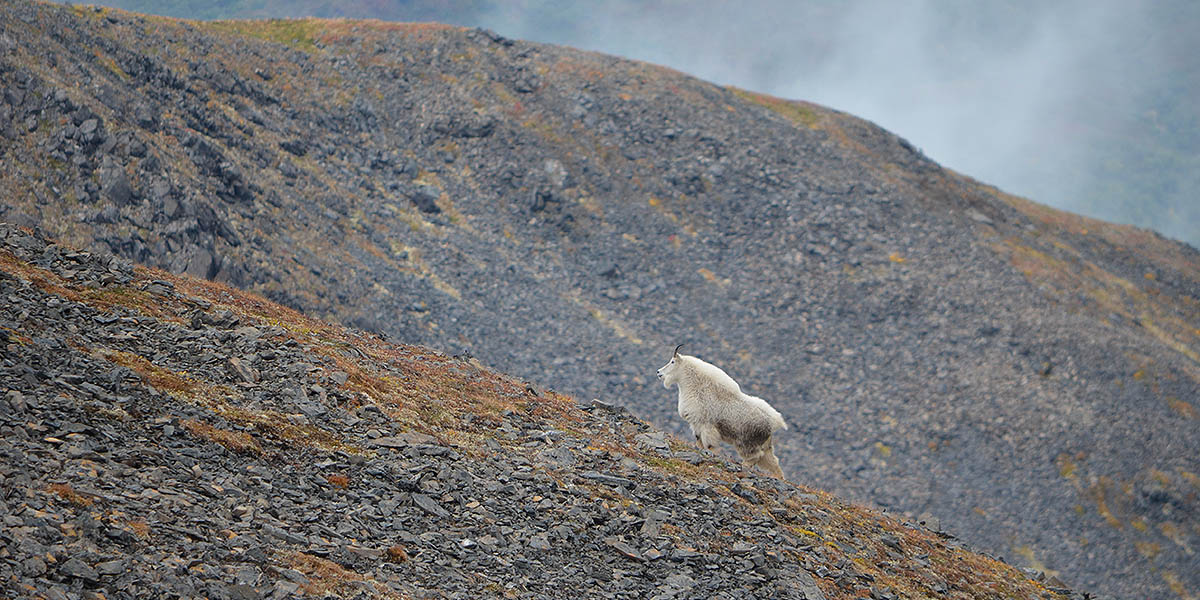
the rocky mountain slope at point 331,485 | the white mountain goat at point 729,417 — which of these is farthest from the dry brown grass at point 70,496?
the white mountain goat at point 729,417

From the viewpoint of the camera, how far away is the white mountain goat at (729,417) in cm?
1864

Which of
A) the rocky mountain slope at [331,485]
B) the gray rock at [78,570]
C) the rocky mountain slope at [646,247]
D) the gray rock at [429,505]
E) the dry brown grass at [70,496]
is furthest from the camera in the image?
the rocky mountain slope at [646,247]

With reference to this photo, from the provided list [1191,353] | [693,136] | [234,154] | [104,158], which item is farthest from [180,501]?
[1191,353]

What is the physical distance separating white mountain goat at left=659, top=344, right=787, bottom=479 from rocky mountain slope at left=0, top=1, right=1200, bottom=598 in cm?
1885

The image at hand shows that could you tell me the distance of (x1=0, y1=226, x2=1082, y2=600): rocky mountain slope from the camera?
983 centimetres

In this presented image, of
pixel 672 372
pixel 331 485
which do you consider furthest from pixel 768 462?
pixel 331 485

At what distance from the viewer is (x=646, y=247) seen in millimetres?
48562

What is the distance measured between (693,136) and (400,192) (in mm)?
19082

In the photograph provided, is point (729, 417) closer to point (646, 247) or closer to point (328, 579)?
point (328, 579)

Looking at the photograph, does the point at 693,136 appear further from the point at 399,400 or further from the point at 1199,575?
the point at 399,400

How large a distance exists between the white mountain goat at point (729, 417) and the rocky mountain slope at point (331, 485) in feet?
5.13

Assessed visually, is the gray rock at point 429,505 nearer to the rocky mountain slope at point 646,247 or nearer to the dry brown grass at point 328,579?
the dry brown grass at point 328,579

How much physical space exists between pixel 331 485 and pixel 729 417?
9.19 m

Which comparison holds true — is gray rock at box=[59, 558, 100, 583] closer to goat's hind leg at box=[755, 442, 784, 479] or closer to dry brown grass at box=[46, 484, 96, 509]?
dry brown grass at box=[46, 484, 96, 509]
